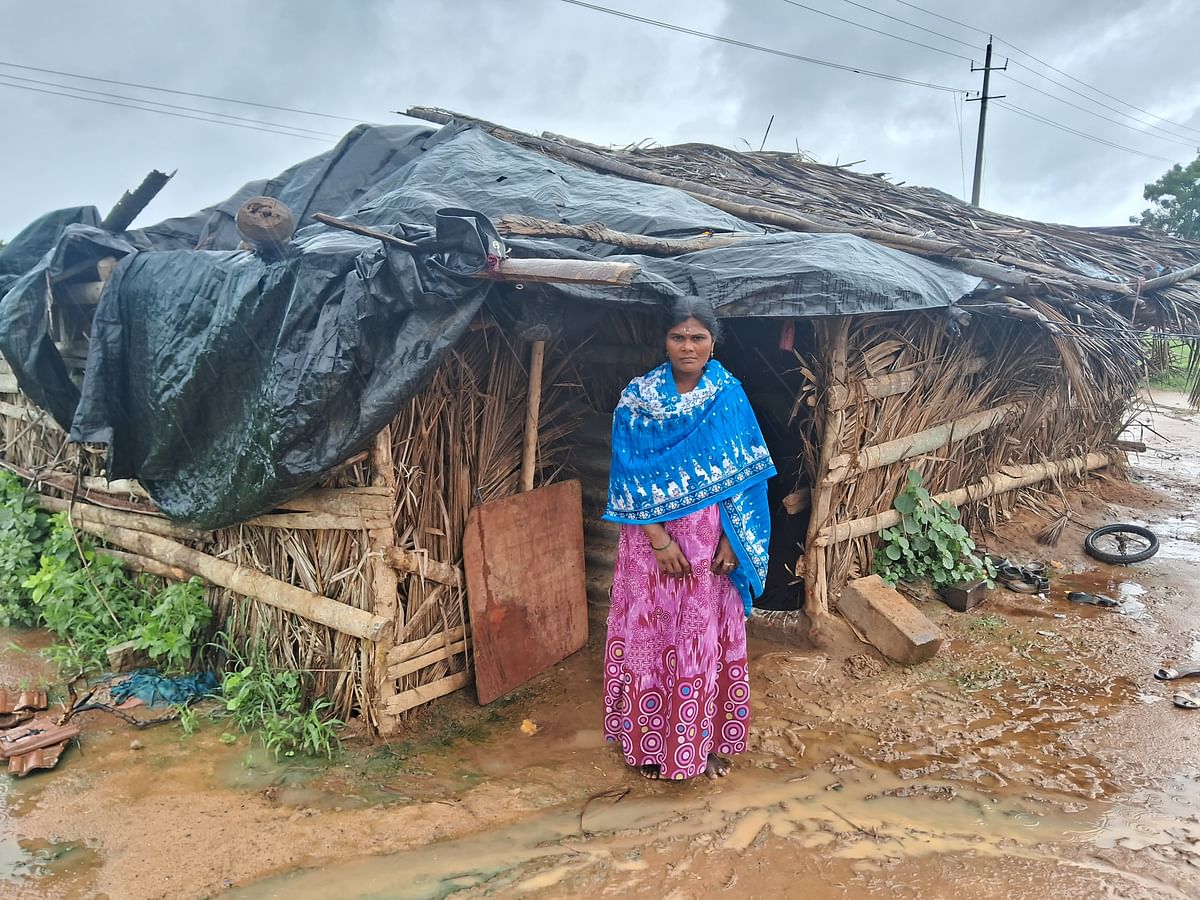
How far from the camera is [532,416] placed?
3.95 meters

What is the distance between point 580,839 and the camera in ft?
9.35

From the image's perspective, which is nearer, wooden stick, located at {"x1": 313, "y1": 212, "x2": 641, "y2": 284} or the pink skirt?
wooden stick, located at {"x1": 313, "y1": 212, "x2": 641, "y2": 284}

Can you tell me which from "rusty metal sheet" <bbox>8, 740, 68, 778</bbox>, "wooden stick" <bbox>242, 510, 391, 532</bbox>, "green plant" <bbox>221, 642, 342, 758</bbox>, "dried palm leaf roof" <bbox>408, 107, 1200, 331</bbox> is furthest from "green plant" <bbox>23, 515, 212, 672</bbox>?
"dried palm leaf roof" <bbox>408, 107, 1200, 331</bbox>

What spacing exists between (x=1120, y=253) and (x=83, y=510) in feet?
33.3

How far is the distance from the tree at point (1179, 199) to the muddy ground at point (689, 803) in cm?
2330

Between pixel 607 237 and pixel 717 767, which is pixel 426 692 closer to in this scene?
pixel 717 767

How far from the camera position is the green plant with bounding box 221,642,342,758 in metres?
3.36

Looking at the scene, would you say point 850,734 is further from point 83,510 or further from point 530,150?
point 83,510

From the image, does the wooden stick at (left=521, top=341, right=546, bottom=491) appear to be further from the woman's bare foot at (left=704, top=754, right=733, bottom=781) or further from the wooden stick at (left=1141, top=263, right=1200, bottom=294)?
the wooden stick at (left=1141, top=263, right=1200, bottom=294)

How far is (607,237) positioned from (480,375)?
0.93 m

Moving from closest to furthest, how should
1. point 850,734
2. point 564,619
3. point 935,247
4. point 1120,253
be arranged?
point 850,734 → point 564,619 → point 935,247 → point 1120,253

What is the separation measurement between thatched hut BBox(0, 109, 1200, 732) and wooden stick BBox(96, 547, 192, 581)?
35 millimetres

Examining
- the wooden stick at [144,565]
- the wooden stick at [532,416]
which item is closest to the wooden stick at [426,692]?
the wooden stick at [532,416]

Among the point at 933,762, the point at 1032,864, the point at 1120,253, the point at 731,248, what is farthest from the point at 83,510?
the point at 1120,253
